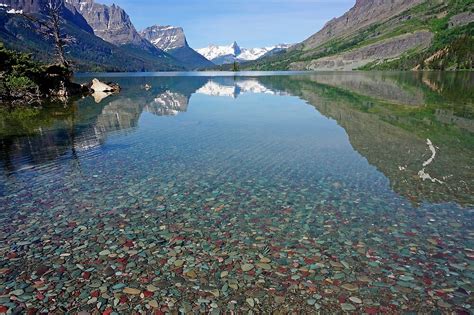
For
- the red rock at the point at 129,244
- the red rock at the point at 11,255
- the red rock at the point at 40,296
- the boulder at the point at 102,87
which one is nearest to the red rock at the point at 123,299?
the red rock at the point at 40,296

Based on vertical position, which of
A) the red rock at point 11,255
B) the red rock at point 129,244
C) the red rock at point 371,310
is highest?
the red rock at point 11,255

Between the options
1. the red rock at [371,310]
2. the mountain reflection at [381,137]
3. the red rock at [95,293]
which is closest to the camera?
the red rock at [371,310]

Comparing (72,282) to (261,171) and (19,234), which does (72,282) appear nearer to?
(19,234)

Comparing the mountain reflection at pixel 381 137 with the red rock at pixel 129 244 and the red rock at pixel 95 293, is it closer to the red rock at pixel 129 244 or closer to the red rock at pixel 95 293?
the red rock at pixel 129 244

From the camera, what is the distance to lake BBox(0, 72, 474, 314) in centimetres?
1046

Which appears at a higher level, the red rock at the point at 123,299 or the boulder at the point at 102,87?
the boulder at the point at 102,87

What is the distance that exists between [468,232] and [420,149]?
1489 cm

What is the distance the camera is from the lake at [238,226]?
10461mm

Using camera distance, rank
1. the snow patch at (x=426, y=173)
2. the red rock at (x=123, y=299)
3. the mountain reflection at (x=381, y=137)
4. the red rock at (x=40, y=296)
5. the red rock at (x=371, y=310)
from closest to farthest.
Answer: the red rock at (x=371, y=310), the red rock at (x=123, y=299), the red rock at (x=40, y=296), the snow patch at (x=426, y=173), the mountain reflection at (x=381, y=137)

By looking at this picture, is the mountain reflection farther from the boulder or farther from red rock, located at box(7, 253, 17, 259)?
the boulder

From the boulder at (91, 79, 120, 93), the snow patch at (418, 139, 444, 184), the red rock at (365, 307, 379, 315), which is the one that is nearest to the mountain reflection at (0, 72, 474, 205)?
the snow patch at (418, 139, 444, 184)

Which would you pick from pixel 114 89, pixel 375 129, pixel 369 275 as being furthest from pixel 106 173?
pixel 114 89

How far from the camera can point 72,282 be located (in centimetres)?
1095

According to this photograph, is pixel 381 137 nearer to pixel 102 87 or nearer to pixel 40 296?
pixel 40 296
